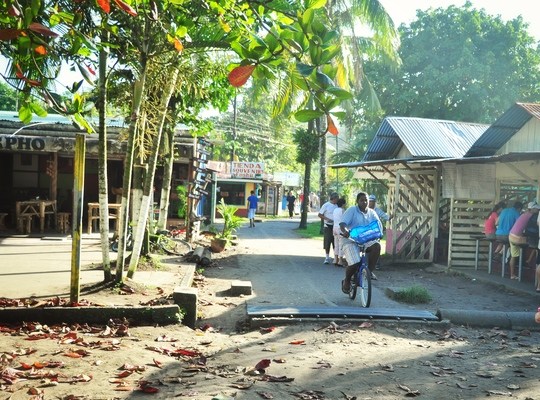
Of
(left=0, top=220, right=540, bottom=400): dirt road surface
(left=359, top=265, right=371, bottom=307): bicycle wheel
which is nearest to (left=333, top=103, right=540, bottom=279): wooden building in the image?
(left=359, top=265, right=371, bottom=307): bicycle wheel

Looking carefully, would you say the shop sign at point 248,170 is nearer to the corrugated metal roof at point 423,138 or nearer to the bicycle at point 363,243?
the corrugated metal roof at point 423,138

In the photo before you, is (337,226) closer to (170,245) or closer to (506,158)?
(506,158)

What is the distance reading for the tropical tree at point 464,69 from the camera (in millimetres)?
27969

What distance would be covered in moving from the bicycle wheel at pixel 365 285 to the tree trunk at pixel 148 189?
3.59 meters

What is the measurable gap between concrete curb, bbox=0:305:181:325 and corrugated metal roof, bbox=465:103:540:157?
9.42 metres

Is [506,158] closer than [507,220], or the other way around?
[506,158]

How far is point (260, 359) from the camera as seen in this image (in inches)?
239

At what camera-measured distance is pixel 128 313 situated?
7355 millimetres

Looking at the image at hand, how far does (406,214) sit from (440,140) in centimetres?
272

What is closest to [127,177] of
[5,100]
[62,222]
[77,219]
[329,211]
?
[77,219]

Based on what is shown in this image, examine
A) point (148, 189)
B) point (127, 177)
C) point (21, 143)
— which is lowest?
point (148, 189)

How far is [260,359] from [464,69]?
976 inches

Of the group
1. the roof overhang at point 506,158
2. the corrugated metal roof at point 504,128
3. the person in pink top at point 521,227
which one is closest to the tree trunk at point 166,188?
the roof overhang at point 506,158

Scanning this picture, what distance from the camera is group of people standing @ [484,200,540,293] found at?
11.9 meters
